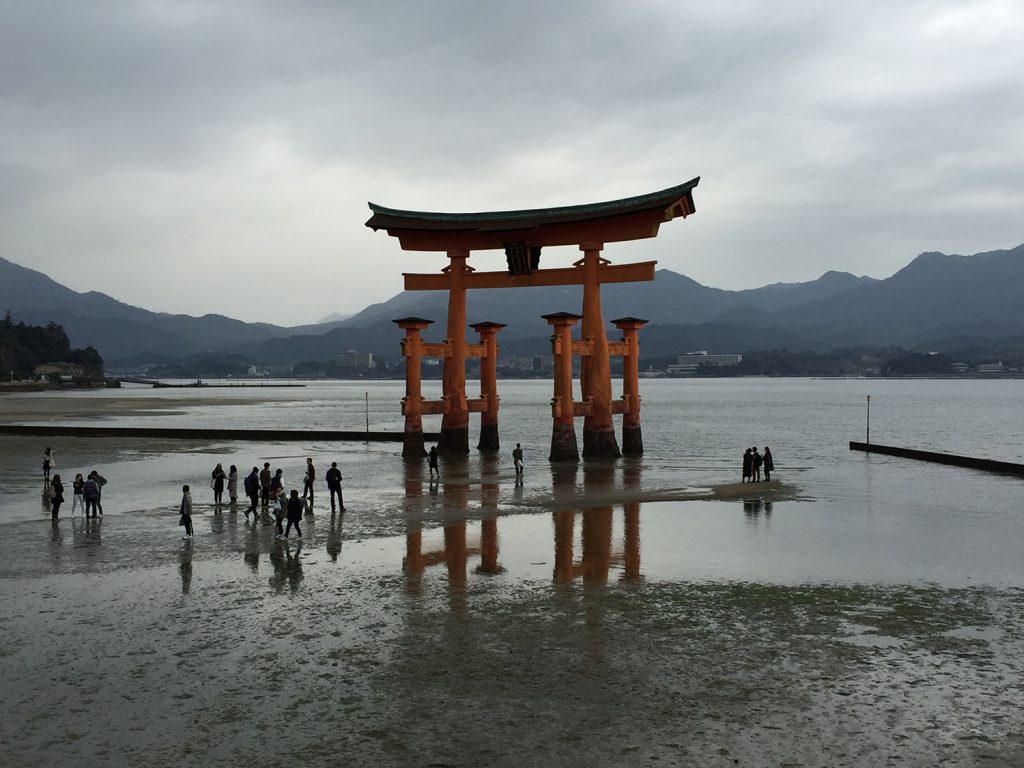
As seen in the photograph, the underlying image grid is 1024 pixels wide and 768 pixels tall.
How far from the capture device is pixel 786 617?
1253 centimetres

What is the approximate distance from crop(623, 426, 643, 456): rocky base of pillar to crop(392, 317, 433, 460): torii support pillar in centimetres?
999

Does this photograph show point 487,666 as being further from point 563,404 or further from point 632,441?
point 632,441

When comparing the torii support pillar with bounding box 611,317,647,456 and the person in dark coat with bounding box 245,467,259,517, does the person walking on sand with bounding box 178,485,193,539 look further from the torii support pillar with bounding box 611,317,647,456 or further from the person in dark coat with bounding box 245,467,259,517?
the torii support pillar with bounding box 611,317,647,456

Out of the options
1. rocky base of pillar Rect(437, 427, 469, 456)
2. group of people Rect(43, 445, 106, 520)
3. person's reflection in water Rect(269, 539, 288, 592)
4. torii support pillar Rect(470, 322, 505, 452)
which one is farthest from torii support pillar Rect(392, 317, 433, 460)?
person's reflection in water Rect(269, 539, 288, 592)

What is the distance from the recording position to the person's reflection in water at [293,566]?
14570 mm

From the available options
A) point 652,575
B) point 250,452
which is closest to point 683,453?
point 250,452

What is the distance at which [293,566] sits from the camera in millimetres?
15906

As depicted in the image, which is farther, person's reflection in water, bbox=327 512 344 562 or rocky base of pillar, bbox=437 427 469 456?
rocky base of pillar, bbox=437 427 469 456

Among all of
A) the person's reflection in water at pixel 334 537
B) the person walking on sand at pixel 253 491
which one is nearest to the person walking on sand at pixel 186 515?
the person walking on sand at pixel 253 491

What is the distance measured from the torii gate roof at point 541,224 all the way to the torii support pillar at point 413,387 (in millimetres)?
3612

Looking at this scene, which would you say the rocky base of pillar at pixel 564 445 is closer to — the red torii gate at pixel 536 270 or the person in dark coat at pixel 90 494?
the red torii gate at pixel 536 270

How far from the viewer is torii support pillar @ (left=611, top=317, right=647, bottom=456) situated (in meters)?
38.8

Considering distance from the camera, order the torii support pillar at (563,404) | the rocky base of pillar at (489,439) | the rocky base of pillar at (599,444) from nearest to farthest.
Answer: the torii support pillar at (563,404)
the rocky base of pillar at (599,444)
the rocky base of pillar at (489,439)

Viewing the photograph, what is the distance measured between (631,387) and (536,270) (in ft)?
23.2
